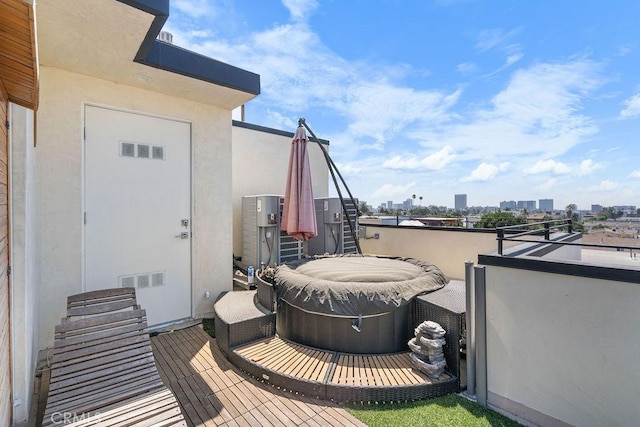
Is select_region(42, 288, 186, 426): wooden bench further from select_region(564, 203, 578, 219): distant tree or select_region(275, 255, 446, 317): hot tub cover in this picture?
select_region(564, 203, 578, 219): distant tree

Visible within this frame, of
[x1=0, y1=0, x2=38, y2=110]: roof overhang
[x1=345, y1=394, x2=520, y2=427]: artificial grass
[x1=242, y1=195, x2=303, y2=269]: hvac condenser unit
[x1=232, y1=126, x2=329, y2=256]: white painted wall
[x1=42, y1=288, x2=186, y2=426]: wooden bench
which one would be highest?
[x1=232, y1=126, x2=329, y2=256]: white painted wall

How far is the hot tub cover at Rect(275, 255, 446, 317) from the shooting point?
3221mm

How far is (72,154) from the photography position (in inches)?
146

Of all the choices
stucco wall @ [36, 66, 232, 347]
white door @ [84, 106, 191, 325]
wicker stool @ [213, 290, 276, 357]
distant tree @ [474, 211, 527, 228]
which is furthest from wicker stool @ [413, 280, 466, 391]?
stucco wall @ [36, 66, 232, 347]

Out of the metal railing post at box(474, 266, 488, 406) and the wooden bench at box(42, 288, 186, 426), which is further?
the metal railing post at box(474, 266, 488, 406)

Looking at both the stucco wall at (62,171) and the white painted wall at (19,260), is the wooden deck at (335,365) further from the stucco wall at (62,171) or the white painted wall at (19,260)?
the stucco wall at (62,171)

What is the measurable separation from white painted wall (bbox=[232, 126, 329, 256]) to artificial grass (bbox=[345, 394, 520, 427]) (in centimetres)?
499

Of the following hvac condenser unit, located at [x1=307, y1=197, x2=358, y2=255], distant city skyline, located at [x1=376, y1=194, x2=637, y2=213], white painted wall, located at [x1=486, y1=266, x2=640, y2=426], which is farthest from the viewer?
distant city skyline, located at [x1=376, y1=194, x2=637, y2=213]

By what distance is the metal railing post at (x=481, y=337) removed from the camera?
2697 millimetres

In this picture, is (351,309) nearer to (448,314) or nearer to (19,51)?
(448,314)

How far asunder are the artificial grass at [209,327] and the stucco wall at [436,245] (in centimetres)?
480

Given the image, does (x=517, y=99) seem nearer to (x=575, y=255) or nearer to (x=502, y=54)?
(x=502, y=54)

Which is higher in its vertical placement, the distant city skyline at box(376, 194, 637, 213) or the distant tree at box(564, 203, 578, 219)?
the distant city skyline at box(376, 194, 637, 213)

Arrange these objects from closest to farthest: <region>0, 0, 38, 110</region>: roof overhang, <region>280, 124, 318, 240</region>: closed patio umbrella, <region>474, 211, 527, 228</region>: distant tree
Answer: <region>0, 0, 38, 110</region>: roof overhang < <region>280, 124, 318, 240</region>: closed patio umbrella < <region>474, 211, 527, 228</region>: distant tree
